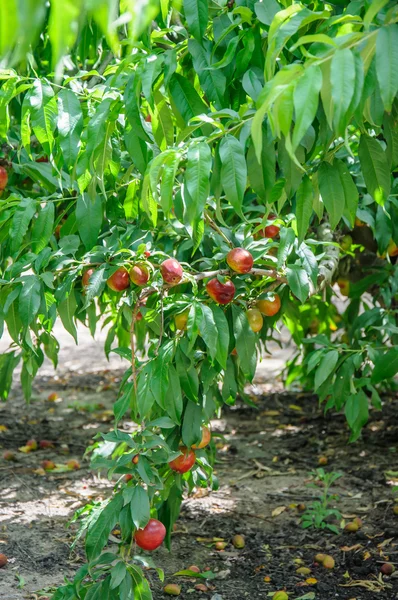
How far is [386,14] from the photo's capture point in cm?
129

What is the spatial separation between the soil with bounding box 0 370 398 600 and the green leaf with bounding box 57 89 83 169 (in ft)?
3.67

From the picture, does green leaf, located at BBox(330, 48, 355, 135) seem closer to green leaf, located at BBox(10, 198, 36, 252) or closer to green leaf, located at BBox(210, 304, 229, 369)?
green leaf, located at BBox(210, 304, 229, 369)

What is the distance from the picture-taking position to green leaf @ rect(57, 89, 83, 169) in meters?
1.93

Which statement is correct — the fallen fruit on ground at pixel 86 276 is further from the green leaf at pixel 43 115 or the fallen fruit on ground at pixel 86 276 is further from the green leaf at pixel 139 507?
the green leaf at pixel 139 507

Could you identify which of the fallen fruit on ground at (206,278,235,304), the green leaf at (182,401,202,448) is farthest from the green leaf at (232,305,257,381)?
the green leaf at (182,401,202,448)

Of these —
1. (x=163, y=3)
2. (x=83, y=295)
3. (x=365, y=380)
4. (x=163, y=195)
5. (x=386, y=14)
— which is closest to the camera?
(x=386, y=14)

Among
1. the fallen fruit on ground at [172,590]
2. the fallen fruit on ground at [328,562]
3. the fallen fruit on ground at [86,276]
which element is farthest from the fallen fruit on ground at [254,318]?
the fallen fruit on ground at [328,562]

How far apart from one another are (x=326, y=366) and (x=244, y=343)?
403 mm

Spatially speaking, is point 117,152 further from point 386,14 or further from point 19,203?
point 386,14

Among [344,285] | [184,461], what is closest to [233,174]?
[184,461]

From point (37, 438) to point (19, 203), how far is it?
253 centimetres

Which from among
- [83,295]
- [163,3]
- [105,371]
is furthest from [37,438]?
[163,3]

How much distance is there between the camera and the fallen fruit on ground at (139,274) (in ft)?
6.82

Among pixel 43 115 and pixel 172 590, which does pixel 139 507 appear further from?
pixel 43 115
